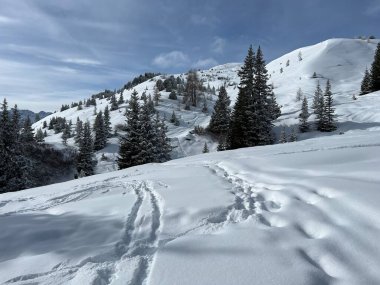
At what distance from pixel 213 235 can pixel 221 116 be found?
53.8 m

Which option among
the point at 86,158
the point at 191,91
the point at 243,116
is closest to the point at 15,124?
the point at 86,158

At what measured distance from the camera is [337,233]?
4152 mm

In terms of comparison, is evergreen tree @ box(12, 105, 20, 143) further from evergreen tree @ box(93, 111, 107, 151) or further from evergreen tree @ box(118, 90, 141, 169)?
evergreen tree @ box(93, 111, 107, 151)

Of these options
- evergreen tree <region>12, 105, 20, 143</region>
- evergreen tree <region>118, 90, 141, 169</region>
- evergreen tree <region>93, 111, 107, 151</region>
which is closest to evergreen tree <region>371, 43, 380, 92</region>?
evergreen tree <region>118, 90, 141, 169</region>

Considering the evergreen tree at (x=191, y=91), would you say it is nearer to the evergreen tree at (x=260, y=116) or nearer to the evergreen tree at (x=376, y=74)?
the evergreen tree at (x=376, y=74)

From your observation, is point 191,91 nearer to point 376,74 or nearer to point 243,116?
point 376,74

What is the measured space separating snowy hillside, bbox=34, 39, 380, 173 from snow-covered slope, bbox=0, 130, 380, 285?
40.1 meters

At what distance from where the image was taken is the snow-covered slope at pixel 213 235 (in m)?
3.51

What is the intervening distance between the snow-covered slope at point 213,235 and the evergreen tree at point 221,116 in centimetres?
4880

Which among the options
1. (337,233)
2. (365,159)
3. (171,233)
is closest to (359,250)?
(337,233)

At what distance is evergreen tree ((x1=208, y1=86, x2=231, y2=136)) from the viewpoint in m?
56.4

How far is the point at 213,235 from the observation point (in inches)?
181

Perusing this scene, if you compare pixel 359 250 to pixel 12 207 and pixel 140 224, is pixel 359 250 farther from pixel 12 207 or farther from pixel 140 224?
pixel 12 207

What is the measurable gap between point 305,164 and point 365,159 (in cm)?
161
